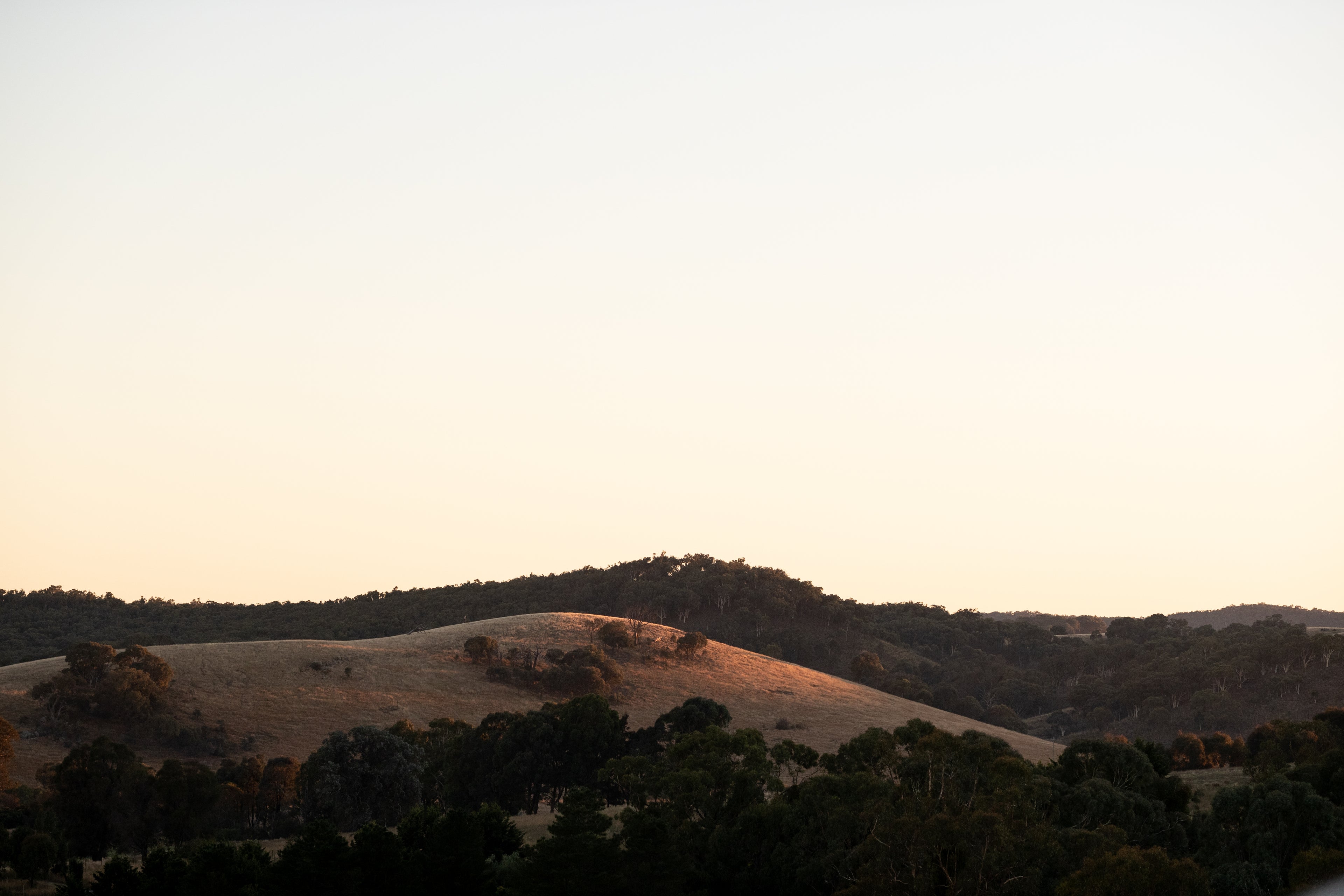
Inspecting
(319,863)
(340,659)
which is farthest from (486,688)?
(319,863)

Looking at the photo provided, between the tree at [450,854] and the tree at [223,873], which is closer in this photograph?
the tree at [223,873]

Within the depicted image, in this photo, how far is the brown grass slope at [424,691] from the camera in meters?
84.5

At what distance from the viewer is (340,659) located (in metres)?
99.9

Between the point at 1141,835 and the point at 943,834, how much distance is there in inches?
532

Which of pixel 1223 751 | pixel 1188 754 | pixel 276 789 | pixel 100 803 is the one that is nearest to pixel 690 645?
pixel 1188 754

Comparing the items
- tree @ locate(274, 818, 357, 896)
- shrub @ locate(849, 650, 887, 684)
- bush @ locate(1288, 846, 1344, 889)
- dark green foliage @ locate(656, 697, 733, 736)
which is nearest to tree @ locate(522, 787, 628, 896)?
tree @ locate(274, 818, 357, 896)

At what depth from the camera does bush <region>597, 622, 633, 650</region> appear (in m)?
114

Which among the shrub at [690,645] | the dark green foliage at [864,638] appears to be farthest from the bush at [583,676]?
the shrub at [690,645]

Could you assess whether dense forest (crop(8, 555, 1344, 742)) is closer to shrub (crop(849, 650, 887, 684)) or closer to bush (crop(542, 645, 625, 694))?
shrub (crop(849, 650, 887, 684))

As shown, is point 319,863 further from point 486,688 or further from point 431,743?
point 486,688

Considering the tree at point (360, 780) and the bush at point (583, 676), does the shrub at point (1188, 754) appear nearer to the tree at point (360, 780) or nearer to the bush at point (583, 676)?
the bush at point (583, 676)

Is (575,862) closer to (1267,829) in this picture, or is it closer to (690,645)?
(1267,829)

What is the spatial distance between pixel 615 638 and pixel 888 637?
196 feet

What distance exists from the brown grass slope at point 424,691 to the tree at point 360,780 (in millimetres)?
14147
